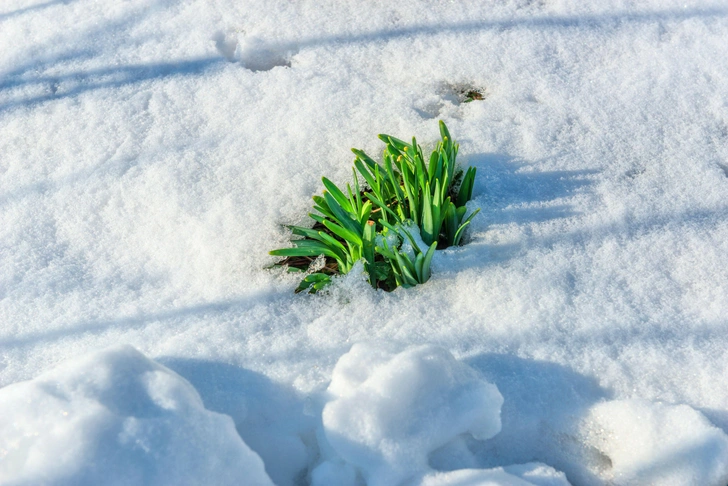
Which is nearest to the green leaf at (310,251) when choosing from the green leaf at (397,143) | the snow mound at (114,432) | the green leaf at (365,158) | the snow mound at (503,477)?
the green leaf at (365,158)

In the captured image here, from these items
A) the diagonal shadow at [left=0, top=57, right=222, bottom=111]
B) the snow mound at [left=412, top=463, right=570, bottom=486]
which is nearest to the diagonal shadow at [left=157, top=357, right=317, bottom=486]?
the snow mound at [left=412, top=463, right=570, bottom=486]

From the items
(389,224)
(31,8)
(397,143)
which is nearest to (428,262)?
(389,224)

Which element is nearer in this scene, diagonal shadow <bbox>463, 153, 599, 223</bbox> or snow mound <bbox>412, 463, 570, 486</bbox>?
snow mound <bbox>412, 463, 570, 486</bbox>

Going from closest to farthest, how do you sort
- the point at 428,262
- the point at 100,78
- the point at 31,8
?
the point at 428,262 < the point at 100,78 < the point at 31,8

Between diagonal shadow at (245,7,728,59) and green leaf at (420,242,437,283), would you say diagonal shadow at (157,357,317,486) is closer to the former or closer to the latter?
green leaf at (420,242,437,283)

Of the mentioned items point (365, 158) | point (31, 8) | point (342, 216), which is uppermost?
point (31, 8)

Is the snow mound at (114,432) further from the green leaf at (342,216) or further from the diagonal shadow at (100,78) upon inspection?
the diagonal shadow at (100,78)

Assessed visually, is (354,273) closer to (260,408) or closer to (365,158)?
(365,158)
